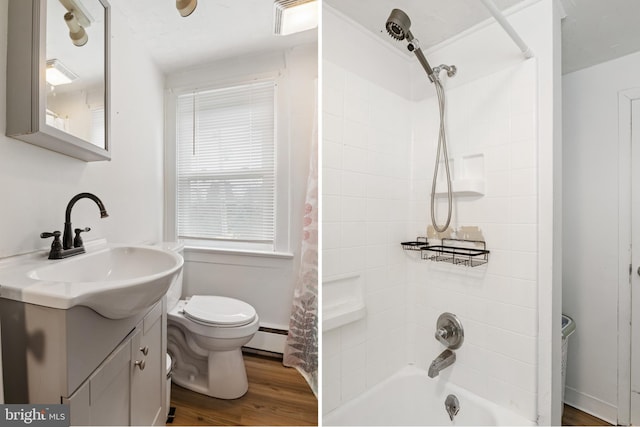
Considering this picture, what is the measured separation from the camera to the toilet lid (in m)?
0.91

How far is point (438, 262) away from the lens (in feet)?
4.20

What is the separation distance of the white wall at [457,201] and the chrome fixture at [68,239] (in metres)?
0.65

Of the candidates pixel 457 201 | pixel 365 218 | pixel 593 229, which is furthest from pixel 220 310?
pixel 593 229

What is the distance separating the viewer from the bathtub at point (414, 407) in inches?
43.7

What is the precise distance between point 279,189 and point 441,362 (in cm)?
99

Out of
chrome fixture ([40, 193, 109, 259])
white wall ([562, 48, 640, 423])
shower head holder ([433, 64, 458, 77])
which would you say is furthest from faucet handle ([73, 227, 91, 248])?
white wall ([562, 48, 640, 423])

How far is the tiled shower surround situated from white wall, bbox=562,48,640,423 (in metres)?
0.71

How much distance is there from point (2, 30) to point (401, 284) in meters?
1.48

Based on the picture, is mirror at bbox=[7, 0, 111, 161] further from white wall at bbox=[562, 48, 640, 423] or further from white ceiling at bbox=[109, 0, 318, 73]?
white wall at bbox=[562, 48, 640, 423]

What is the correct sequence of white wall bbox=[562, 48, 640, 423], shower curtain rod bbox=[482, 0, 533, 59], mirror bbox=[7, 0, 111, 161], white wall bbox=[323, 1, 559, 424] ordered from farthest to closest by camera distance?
white wall bbox=[562, 48, 640, 423]
white wall bbox=[323, 1, 559, 424]
shower curtain rod bbox=[482, 0, 533, 59]
mirror bbox=[7, 0, 111, 161]

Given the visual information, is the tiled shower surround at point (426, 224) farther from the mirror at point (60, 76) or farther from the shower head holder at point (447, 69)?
the mirror at point (60, 76)

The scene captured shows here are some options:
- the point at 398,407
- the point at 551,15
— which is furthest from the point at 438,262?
the point at 551,15

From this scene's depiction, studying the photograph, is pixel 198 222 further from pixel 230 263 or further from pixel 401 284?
pixel 401 284

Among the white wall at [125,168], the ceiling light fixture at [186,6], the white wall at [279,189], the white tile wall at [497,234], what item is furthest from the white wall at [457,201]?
the white wall at [125,168]
